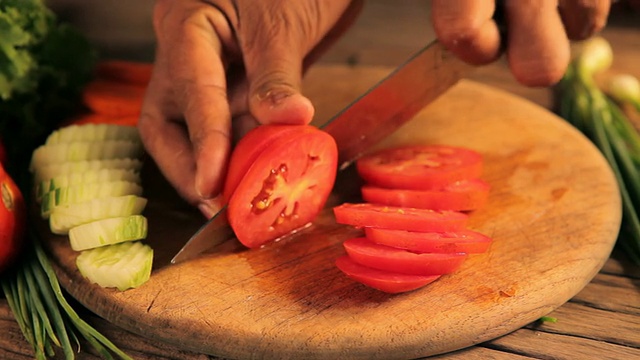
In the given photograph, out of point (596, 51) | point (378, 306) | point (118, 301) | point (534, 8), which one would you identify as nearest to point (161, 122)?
point (118, 301)

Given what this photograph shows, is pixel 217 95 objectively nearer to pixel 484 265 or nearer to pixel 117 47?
pixel 484 265

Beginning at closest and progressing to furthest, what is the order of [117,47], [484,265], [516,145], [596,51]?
[484,265]
[516,145]
[596,51]
[117,47]

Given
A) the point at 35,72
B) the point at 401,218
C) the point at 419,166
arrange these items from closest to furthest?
the point at 401,218 → the point at 419,166 → the point at 35,72

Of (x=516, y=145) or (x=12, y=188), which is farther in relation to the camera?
(x=516, y=145)

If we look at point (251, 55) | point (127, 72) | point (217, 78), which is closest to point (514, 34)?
point (251, 55)

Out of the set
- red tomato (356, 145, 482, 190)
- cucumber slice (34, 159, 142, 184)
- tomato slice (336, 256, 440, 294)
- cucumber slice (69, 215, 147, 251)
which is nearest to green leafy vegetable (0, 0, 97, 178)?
cucumber slice (34, 159, 142, 184)

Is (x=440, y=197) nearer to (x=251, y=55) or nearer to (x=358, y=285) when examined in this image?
(x=358, y=285)
